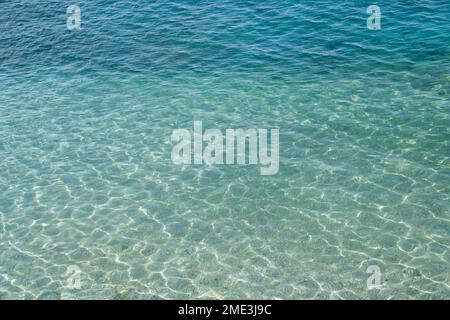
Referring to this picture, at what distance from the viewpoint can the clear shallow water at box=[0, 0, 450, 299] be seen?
21.4 metres

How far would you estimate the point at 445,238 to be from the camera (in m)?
Result: 22.0

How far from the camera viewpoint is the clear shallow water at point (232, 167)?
841 inches

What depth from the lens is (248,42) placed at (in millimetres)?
40531

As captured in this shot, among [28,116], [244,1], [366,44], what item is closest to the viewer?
[28,116]

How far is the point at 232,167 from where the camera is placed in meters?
27.5
